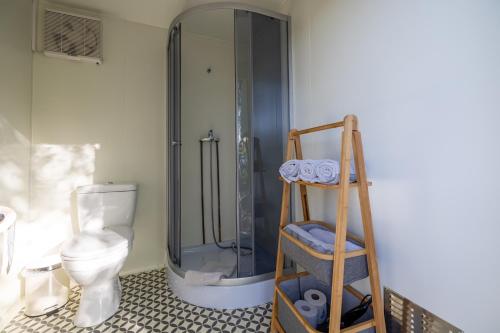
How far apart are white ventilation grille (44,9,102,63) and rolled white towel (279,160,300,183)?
1847mm

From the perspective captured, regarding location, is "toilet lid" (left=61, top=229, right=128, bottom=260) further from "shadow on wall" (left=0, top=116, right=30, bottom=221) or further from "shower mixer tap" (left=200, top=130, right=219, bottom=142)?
"shower mixer tap" (left=200, top=130, right=219, bottom=142)

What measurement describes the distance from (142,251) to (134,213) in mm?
391

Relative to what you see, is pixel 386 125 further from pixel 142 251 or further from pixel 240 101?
pixel 142 251

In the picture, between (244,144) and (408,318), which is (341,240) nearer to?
(408,318)

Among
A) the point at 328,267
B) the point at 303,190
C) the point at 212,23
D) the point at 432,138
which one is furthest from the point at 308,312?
the point at 212,23

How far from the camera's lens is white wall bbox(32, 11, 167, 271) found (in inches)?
68.7

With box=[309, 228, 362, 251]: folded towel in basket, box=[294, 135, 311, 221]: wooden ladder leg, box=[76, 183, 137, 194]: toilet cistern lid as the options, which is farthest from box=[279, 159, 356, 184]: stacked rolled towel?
box=[76, 183, 137, 194]: toilet cistern lid

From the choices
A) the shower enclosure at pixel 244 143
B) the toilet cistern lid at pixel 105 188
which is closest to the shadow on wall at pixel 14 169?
the toilet cistern lid at pixel 105 188

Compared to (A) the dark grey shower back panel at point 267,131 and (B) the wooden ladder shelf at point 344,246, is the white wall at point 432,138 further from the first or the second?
(A) the dark grey shower back panel at point 267,131

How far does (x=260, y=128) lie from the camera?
1.61 metres

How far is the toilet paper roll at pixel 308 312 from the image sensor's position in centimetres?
104

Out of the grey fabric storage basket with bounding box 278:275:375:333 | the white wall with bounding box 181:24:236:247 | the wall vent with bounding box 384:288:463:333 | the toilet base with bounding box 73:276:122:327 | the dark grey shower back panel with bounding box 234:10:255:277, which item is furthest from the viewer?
the white wall with bounding box 181:24:236:247

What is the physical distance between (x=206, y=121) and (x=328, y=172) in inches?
61.9

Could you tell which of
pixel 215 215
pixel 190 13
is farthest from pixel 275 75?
pixel 215 215
